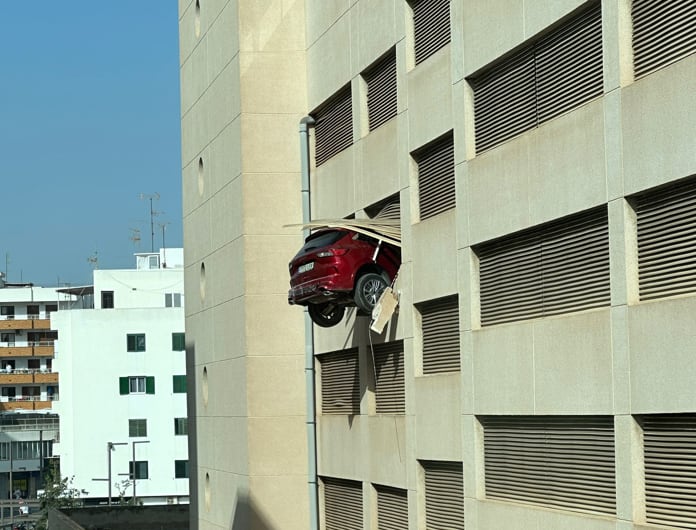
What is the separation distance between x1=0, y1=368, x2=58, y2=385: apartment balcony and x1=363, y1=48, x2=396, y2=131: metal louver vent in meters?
125

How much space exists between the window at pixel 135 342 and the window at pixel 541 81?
82.3 meters

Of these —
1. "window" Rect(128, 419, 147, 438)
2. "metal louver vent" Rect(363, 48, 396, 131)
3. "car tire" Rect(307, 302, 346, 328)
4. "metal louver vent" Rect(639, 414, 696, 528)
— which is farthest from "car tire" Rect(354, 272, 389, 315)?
"window" Rect(128, 419, 147, 438)

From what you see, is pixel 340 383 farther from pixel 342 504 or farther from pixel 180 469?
pixel 180 469

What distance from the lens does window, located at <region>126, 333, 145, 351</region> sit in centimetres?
9962

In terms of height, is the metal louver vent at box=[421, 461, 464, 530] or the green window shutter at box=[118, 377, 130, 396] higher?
the green window shutter at box=[118, 377, 130, 396]

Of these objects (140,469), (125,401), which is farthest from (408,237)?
(125,401)

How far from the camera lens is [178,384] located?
9919cm

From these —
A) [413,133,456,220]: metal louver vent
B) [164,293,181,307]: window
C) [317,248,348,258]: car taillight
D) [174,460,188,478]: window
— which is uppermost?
[164,293,181,307]: window

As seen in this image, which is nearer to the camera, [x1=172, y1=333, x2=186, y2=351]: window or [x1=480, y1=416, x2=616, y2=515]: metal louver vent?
[x1=480, y1=416, x2=616, y2=515]: metal louver vent

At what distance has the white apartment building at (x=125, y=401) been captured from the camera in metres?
98.8

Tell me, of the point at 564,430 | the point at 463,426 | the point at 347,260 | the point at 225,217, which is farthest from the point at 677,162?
the point at 225,217

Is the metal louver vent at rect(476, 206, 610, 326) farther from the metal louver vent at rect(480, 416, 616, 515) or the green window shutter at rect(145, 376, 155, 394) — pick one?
the green window shutter at rect(145, 376, 155, 394)

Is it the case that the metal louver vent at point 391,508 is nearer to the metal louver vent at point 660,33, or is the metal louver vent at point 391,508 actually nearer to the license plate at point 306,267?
the license plate at point 306,267

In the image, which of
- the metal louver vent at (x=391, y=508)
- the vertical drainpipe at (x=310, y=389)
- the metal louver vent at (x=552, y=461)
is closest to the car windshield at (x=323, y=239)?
the vertical drainpipe at (x=310, y=389)
